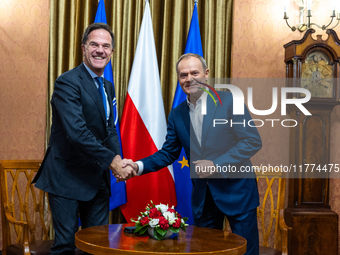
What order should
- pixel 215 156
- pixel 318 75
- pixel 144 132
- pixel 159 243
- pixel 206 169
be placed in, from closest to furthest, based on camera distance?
pixel 159 243 < pixel 206 169 < pixel 215 156 < pixel 144 132 < pixel 318 75

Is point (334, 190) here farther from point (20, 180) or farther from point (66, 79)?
point (20, 180)

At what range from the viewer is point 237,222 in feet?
6.93

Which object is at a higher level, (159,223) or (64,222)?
(159,223)

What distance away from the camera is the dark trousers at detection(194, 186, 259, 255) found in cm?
210

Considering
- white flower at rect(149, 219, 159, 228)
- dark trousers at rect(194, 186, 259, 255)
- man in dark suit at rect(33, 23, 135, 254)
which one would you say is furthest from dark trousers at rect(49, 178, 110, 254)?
dark trousers at rect(194, 186, 259, 255)

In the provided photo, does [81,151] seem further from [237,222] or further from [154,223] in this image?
[237,222]

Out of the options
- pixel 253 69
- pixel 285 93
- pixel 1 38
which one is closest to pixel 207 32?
pixel 253 69

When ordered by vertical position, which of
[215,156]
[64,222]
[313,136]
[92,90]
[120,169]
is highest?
[92,90]

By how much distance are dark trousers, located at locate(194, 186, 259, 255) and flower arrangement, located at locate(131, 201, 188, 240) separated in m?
0.45

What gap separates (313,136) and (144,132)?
63.1 inches

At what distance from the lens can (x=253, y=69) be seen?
3676 millimetres

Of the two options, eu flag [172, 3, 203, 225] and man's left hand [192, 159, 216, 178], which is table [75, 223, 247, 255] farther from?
eu flag [172, 3, 203, 225]

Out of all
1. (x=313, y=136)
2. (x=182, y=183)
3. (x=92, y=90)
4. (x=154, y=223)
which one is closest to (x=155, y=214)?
(x=154, y=223)

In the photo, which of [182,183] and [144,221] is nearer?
[144,221]
